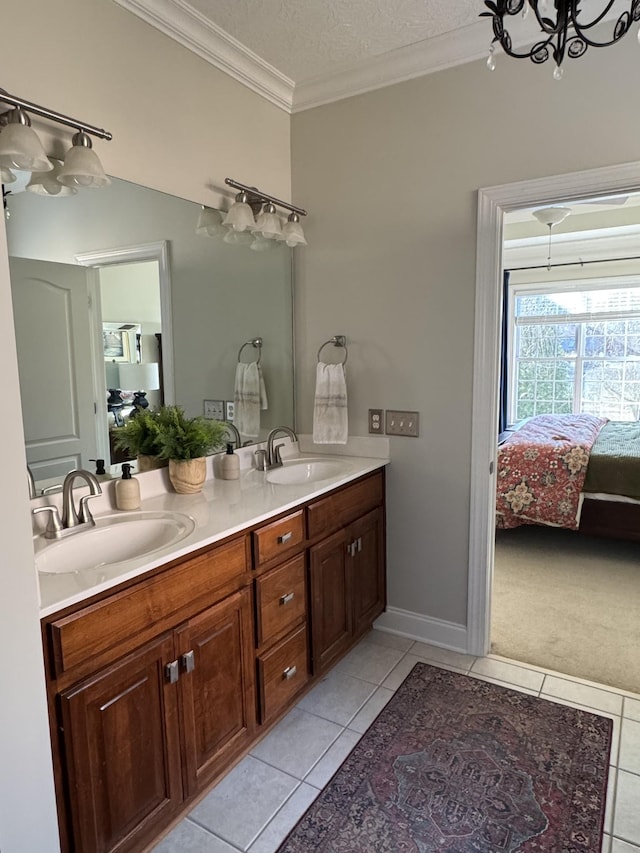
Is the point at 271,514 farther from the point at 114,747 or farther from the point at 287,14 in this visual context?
the point at 287,14

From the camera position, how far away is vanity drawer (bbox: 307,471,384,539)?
2121 millimetres

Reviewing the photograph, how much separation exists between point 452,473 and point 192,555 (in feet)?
4.51

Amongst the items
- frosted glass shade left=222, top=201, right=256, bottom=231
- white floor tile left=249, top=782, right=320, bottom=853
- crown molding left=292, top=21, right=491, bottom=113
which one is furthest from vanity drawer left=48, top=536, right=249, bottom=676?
crown molding left=292, top=21, right=491, bottom=113

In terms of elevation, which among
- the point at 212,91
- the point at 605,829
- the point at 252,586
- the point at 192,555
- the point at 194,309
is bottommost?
the point at 605,829

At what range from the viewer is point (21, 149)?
4.86ft

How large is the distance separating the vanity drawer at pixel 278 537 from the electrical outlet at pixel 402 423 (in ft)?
2.57

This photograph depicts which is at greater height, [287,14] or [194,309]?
[287,14]

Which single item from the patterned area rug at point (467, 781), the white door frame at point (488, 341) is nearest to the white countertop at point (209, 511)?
the white door frame at point (488, 341)

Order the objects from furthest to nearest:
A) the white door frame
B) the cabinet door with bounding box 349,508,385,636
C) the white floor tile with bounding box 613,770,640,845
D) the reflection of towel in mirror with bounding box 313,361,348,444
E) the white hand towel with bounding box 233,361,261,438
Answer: the reflection of towel in mirror with bounding box 313,361,348,444 → the white hand towel with bounding box 233,361,261,438 → the cabinet door with bounding box 349,508,385,636 → the white door frame → the white floor tile with bounding box 613,770,640,845

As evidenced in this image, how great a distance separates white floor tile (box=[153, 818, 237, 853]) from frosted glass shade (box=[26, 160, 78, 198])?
1.95 metres

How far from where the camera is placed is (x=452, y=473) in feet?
8.23

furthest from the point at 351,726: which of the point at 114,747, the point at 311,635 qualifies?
the point at 114,747

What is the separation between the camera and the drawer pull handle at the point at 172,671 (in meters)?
1.48

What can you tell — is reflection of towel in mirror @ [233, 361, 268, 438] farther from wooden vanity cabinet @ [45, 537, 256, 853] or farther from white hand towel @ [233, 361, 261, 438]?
wooden vanity cabinet @ [45, 537, 256, 853]
